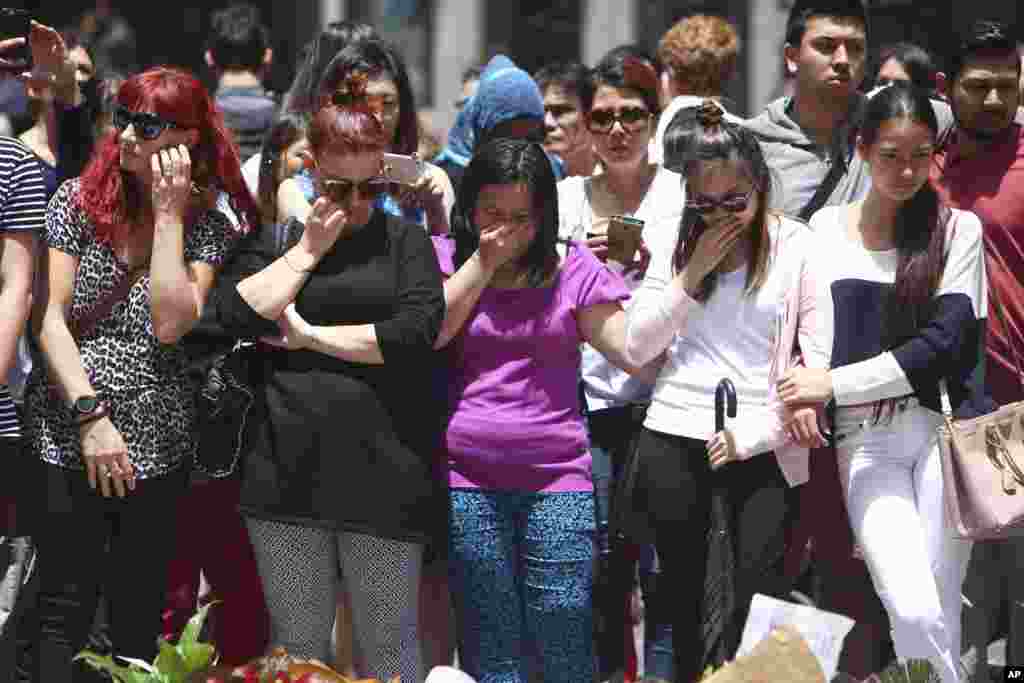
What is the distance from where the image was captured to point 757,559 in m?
4.75

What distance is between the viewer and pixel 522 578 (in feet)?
15.9

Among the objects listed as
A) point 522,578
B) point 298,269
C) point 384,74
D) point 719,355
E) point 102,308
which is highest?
point 384,74

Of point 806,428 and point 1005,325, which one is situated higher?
point 1005,325

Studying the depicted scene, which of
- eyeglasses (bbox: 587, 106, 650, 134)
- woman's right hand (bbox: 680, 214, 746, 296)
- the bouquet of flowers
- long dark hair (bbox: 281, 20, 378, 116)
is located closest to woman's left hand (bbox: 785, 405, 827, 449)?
woman's right hand (bbox: 680, 214, 746, 296)

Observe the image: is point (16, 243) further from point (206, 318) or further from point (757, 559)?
point (757, 559)

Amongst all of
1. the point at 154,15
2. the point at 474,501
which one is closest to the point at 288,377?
the point at 474,501

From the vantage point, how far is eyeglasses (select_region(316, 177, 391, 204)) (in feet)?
15.2

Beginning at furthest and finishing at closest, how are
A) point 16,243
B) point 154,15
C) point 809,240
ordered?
1. point 154,15
2. point 809,240
3. point 16,243

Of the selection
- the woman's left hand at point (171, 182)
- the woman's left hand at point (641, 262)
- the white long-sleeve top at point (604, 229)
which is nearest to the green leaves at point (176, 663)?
the woman's left hand at point (171, 182)

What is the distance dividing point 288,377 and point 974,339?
1.86 metres

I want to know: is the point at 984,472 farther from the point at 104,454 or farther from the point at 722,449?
the point at 104,454

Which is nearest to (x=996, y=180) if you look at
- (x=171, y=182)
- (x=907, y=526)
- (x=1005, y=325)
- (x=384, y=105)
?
(x=1005, y=325)

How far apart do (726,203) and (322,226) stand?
1.08 meters

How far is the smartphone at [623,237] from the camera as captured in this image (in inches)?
198
